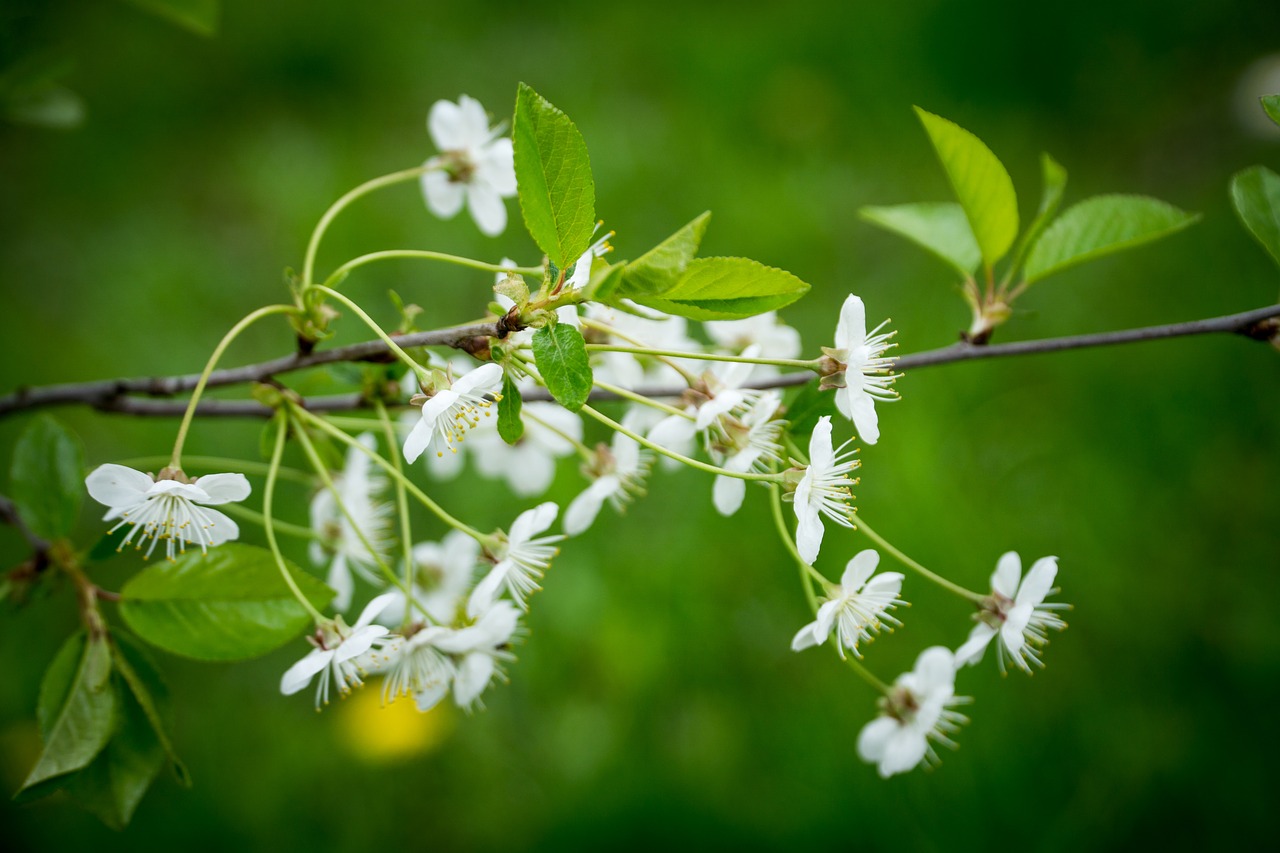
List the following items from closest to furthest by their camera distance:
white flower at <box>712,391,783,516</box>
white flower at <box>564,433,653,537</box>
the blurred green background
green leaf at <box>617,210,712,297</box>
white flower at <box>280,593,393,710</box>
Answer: green leaf at <box>617,210,712,297</box>
white flower at <box>280,593,393,710</box>
white flower at <box>712,391,783,516</box>
white flower at <box>564,433,653,537</box>
the blurred green background

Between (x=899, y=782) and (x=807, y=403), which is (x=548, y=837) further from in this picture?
(x=807, y=403)

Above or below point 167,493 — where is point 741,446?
above

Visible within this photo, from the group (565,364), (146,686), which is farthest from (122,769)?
(565,364)

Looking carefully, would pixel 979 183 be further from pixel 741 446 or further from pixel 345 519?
pixel 345 519

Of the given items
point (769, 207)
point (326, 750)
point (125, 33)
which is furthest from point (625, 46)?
point (326, 750)

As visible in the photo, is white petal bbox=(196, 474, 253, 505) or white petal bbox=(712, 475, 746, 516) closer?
white petal bbox=(196, 474, 253, 505)

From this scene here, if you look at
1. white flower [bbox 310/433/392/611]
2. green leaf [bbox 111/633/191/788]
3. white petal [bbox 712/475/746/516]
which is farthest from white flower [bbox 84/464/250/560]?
white petal [bbox 712/475/746/516]

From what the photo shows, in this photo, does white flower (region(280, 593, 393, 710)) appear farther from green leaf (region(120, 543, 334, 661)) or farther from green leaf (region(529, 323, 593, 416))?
green leaf (region(529, 323, 593, 416))

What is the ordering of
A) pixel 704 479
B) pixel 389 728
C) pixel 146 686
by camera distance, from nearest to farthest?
pixel 146 686
pixel 389 728
pixel 704 479
